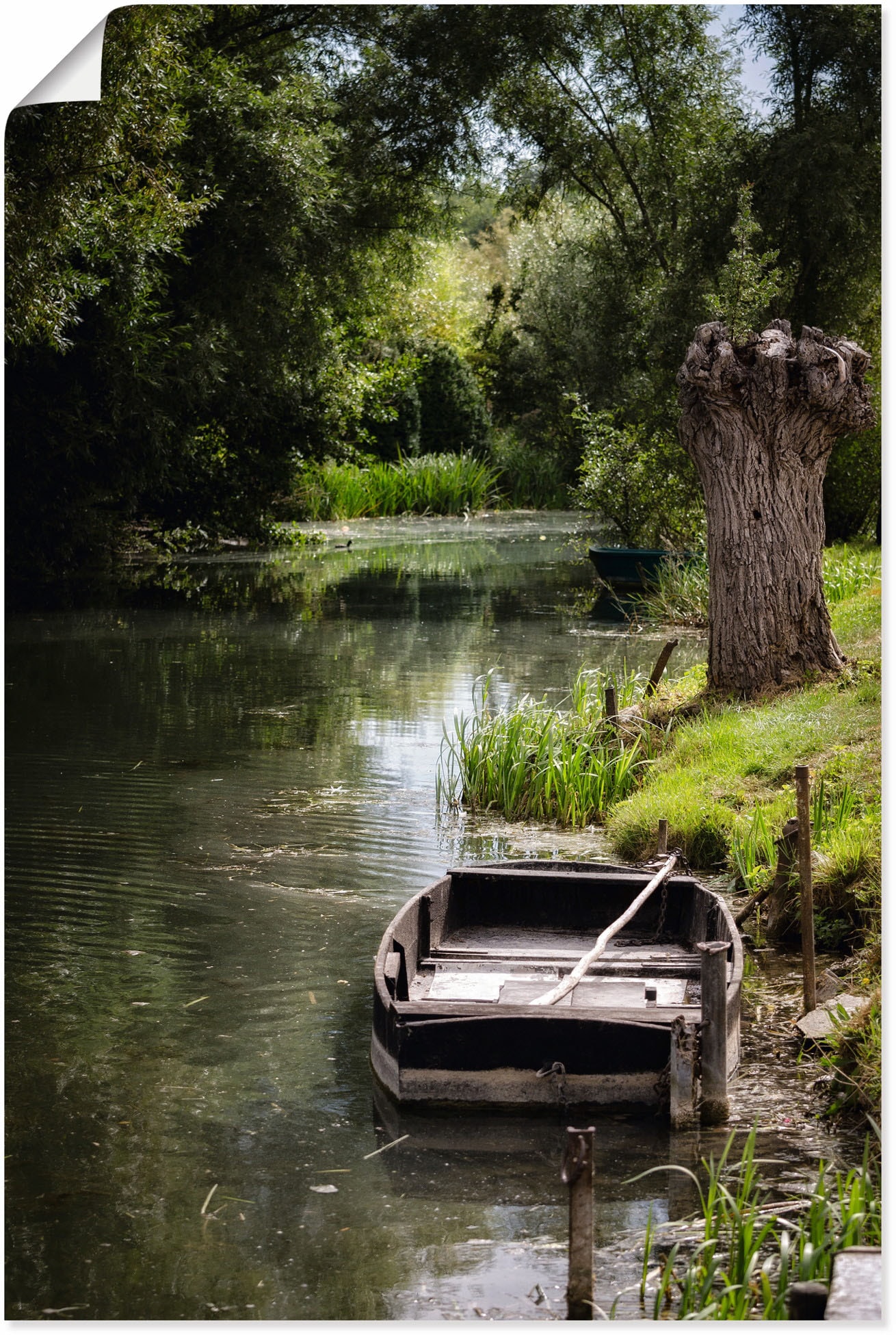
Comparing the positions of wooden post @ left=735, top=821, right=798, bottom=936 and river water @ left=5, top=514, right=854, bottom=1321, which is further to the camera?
wooden post @ left=735, top=821, right=798, bottom=936

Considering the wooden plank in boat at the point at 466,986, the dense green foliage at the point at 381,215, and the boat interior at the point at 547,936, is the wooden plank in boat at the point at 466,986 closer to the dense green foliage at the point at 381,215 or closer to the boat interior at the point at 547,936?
the boat interior at the point at 547,936

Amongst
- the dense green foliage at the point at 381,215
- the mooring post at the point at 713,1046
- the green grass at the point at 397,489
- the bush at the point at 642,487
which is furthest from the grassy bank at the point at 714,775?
the green grass at the point at 397,489

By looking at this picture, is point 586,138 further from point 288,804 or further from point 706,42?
point 288,804

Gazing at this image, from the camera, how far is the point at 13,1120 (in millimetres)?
4324

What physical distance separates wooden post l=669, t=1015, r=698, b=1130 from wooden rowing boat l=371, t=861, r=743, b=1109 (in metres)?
0.04

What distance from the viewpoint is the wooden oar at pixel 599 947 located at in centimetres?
419

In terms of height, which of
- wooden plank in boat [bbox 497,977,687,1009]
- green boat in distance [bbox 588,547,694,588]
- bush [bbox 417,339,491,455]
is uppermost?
bush [bbox 417,339,491,455]

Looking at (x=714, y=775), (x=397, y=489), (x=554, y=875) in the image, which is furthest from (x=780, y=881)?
(x=397, y=489)

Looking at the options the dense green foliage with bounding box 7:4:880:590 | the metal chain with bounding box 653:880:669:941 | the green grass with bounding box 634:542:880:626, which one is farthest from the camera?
the dense green foliage with bounding box 7:4:880:590

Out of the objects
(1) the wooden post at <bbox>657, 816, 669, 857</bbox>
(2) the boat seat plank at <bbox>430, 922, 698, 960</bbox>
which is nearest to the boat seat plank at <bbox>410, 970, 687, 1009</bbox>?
(2) the boat seat plank at <bbox>430, 922, 698, 960</bbox>

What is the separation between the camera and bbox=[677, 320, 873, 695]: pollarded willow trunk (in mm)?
8602

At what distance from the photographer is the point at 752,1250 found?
312cm

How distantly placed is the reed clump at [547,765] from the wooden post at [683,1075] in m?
3.66

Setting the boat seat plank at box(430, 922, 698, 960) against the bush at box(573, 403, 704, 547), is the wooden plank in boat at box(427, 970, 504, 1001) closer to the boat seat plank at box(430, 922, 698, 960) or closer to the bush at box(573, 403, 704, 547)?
the boat seat plank at box(430, 922, 698, 960)
